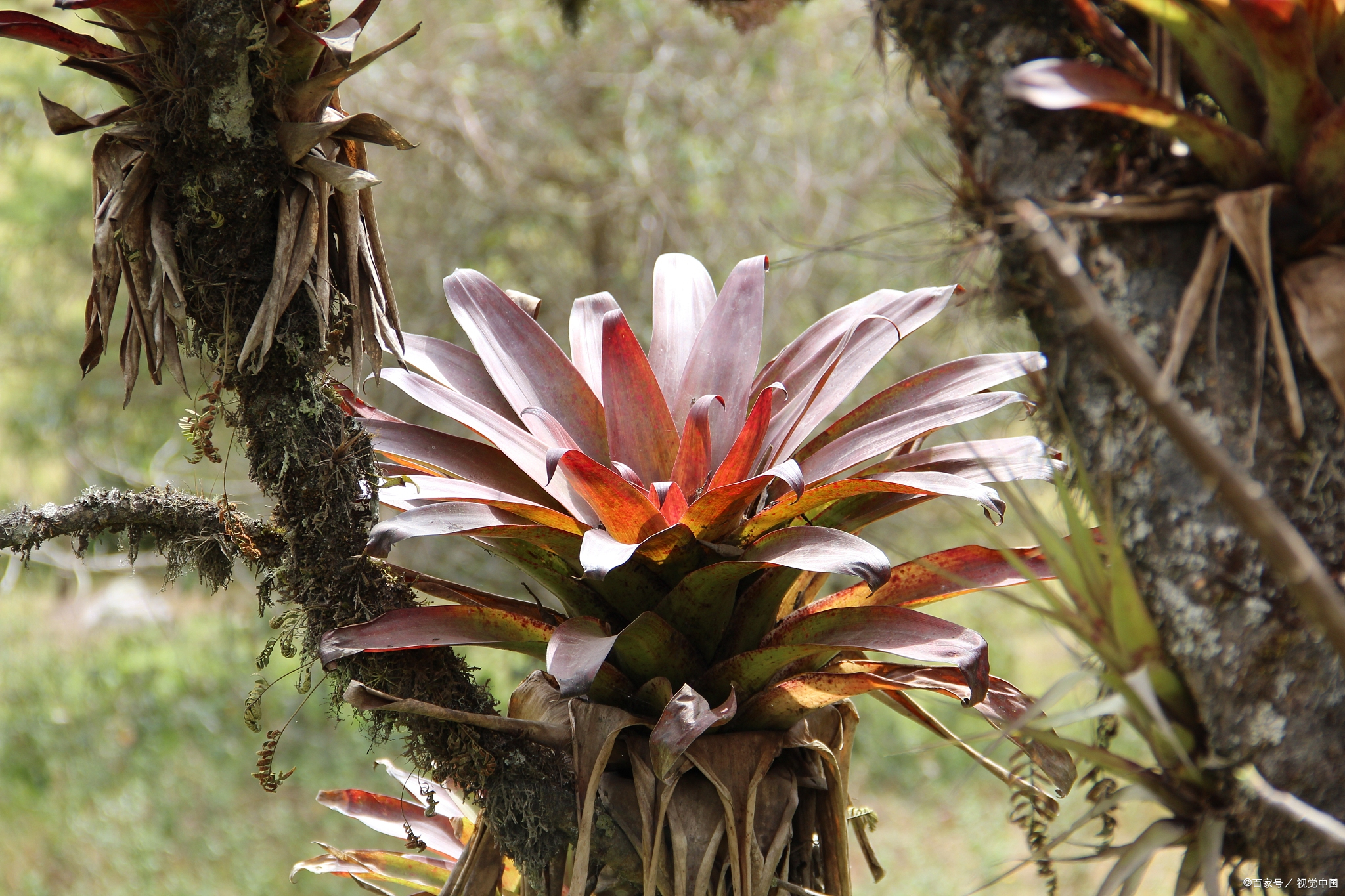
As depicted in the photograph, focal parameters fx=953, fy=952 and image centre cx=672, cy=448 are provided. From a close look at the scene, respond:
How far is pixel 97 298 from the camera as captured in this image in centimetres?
72

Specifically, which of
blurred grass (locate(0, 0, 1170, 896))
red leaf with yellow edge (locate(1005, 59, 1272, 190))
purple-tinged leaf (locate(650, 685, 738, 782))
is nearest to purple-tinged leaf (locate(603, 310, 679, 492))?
purple-tinged leaf (locate(650, 685, 738, 782))

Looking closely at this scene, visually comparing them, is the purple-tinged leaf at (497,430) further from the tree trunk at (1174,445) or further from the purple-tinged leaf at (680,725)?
the tree trunk at (1174,445)

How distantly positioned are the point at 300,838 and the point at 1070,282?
3161mm

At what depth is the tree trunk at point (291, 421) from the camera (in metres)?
0.68

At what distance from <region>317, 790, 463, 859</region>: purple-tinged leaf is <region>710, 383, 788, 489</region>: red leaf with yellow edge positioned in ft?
1.75

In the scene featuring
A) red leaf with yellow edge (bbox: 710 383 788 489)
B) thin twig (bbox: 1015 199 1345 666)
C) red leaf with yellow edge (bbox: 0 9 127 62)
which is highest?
red leaf with yellow edge (bbox: 0 9 127 62)

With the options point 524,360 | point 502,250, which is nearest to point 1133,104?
point 524,360

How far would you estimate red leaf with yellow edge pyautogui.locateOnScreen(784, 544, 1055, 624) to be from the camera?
30.0 inches

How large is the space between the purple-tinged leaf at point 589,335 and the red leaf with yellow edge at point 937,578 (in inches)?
11.9

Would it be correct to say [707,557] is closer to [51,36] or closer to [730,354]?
[730,354]

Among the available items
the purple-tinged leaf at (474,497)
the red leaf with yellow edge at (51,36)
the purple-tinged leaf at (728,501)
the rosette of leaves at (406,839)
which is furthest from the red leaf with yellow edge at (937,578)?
the red leaf with yellow edge at (51,36)

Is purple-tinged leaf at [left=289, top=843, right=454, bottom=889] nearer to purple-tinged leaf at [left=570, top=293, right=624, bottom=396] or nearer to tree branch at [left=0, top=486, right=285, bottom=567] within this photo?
tree branch at [left=0, top=486, right=285, bottom=567]

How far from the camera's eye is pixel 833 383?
88cm

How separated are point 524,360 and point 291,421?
0.76 feet
